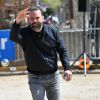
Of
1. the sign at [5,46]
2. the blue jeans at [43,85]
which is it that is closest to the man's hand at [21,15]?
the blue jeans at [43,85]

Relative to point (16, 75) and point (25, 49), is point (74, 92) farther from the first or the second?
point (25, 49)

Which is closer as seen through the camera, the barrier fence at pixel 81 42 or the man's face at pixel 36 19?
the man's face at pixel 36 19

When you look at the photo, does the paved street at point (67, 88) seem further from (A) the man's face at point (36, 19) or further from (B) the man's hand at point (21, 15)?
(B) the man's hand at point (21, 15)

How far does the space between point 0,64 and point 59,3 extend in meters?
47.2

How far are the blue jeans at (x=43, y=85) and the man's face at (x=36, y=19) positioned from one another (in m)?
0.64

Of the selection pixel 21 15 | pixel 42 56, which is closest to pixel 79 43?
pixel 42 56

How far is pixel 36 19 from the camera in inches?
231

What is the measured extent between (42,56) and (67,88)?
556 cm

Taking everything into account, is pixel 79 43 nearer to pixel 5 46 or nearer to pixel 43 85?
pixel 5 46

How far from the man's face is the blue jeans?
0.64m

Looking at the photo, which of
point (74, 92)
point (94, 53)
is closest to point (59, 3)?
point (94, 53)

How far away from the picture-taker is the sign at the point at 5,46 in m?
14.4

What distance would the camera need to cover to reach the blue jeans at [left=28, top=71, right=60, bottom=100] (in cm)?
600

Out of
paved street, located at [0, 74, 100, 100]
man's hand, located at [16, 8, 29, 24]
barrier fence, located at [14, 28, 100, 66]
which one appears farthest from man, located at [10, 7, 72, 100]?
barrier fence, located at [14, 28, 100, 66]
